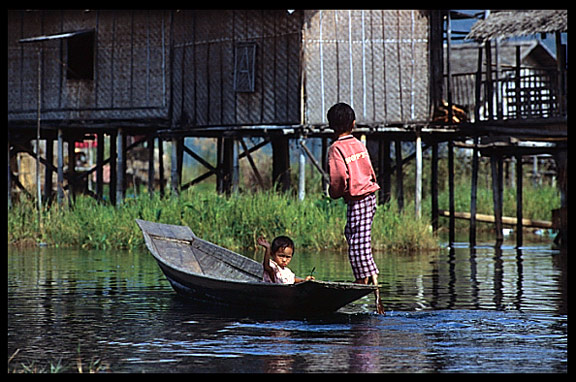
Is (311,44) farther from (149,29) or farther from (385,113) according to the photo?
(149,29)

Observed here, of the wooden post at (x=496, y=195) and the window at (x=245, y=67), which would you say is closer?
the wooden post at (x=496, y=195)

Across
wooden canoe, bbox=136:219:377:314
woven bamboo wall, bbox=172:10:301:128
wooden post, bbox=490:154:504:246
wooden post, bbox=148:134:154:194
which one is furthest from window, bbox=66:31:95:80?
wooden canoe, bbox=136:219:377:314

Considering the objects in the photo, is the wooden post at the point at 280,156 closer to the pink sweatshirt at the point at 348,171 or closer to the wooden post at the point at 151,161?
the wooden post at the point at 151,161

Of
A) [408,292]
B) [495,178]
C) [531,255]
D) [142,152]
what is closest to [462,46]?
[142,152]

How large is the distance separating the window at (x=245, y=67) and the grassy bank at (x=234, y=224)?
9.77ft

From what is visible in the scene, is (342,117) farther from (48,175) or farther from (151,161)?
(48,175)

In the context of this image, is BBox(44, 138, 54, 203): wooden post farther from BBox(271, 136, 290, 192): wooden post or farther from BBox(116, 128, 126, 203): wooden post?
BBox(271, 136, 290, 192): wooden post

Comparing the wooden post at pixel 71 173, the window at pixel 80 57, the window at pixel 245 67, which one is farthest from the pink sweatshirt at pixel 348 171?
the wooden post at pixel 71 173

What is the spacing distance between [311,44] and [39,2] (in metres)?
6.36

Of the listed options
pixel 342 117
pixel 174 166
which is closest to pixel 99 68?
pixel 174 166

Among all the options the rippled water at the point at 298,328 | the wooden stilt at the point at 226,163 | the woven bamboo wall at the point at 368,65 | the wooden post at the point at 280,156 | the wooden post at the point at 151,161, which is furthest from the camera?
the wooden stilt at the point at 226,163

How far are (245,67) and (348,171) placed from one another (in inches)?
485

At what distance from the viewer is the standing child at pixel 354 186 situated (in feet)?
28.6

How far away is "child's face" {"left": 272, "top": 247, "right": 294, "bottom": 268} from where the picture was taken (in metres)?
9.42
